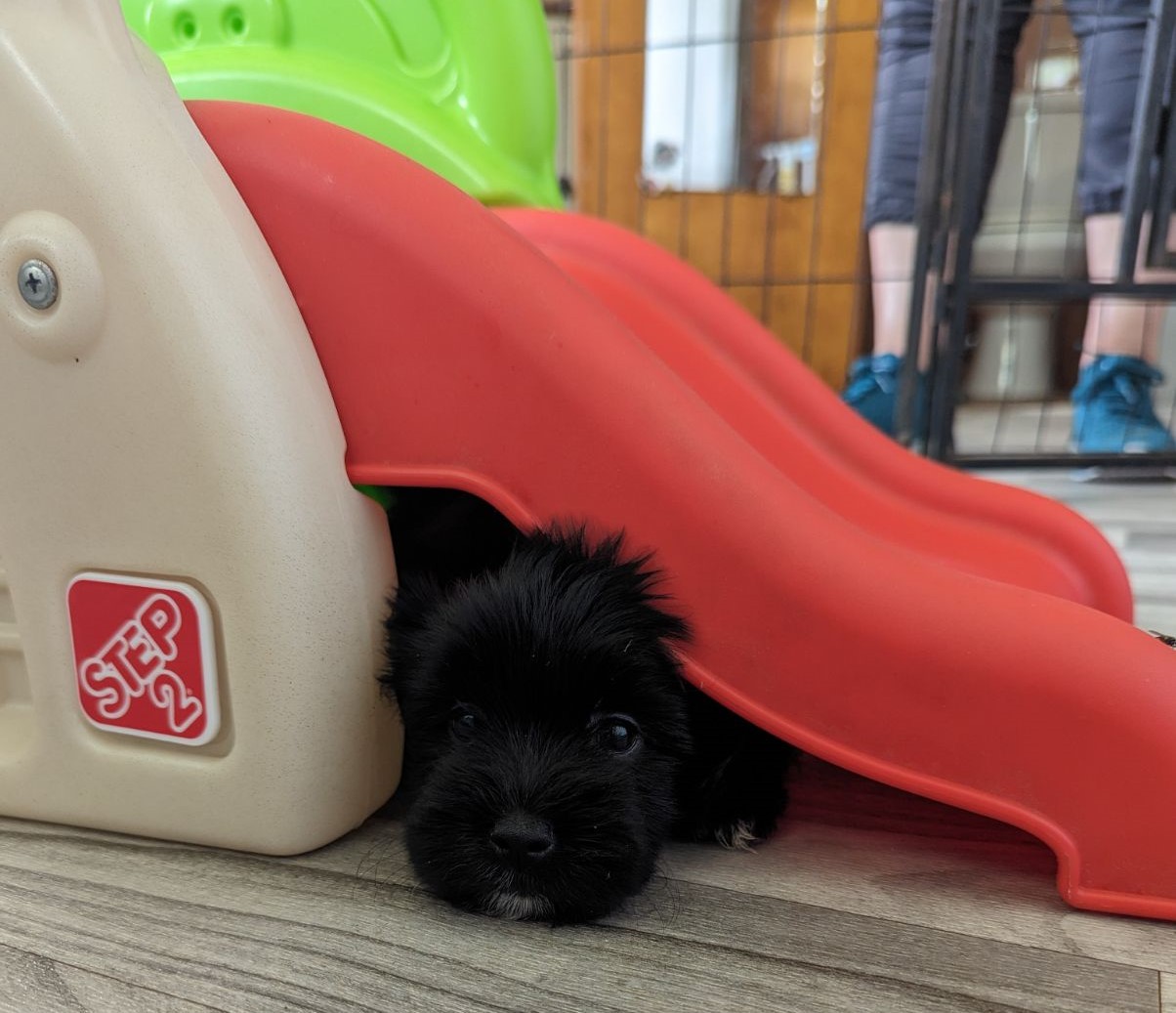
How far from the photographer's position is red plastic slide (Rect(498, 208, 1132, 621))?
1.03 metres

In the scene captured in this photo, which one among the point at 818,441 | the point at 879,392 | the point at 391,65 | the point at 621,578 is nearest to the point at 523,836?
the point at 621,578

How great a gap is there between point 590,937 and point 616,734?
5.1 inches

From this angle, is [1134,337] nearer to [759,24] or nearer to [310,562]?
[759,24]

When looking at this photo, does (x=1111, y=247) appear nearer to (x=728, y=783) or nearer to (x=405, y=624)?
(x=728, y=783)

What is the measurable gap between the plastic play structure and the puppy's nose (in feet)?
0.54

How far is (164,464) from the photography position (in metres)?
0.61

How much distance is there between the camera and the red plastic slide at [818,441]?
103 centimetres

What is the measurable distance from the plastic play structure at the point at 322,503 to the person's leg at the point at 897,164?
4.78 feet

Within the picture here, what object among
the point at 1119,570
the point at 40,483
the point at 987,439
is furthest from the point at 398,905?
the point at 987,439

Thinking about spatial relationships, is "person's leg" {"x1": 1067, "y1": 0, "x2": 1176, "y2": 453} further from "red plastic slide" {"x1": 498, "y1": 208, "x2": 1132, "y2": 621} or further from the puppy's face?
the puppy's face

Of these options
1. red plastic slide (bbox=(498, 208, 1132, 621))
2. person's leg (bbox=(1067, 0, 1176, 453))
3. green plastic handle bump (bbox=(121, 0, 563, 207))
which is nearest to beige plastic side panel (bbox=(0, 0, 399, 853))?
green plastic handle bump (bbox=(121, 0, 563, 207))

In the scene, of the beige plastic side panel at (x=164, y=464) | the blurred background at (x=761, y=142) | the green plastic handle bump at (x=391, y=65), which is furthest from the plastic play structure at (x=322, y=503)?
the blurred background at (x=761, y=142)

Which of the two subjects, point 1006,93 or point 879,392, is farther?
point 879,392

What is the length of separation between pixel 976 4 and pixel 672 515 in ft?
5.12
